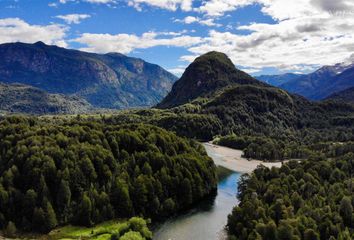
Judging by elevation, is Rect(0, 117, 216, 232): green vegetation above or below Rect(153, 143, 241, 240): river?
above

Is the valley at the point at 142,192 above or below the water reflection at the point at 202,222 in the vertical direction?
above

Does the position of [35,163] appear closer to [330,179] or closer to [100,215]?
[100,215]

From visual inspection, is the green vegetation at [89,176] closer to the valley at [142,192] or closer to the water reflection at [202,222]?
the valley at [142,192]

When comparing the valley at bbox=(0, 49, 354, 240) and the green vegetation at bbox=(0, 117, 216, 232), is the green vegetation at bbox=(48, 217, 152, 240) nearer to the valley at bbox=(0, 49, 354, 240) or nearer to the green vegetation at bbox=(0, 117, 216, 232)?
the valley at bbox=(0, 49, 354, 240)

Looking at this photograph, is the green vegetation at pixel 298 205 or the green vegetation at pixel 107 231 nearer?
the green vegetation at pixel 298 205

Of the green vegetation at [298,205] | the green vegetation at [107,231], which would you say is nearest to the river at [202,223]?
the green vegetation at [107,231]

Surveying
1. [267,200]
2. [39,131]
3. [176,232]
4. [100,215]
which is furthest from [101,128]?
[267,200]

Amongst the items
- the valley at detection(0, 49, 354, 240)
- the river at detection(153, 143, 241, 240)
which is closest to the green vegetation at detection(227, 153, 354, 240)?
the valley at detection(0, 49, 354, 240)
